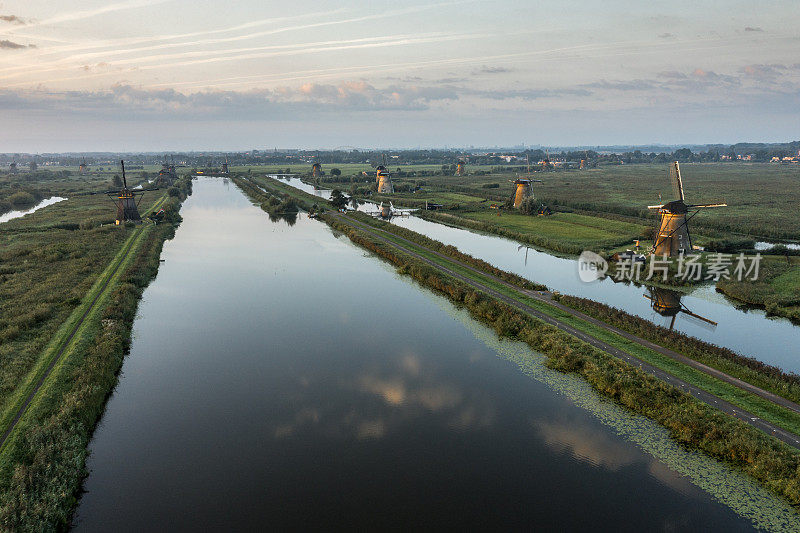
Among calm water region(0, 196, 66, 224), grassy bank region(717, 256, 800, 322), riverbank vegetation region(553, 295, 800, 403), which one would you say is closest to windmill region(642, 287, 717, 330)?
riverbank vegetation region(553, 295, 800, 403)

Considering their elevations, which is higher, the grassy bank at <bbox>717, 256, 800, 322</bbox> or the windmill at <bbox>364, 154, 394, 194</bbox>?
the windmill at <bbox>364, 154, 394, 194</bbox>

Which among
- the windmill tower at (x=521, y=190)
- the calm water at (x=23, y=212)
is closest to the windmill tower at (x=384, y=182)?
the windmill tower at (x=521, y=190)

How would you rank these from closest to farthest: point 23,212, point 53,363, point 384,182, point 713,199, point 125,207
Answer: point 53,363
point 125,207
point 713,199
point 23,212
point 384,182

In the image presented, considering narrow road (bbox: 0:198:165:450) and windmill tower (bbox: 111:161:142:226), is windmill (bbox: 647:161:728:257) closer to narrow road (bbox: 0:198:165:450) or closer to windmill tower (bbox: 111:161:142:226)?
narrow road (bbox: 0:198:165:450)

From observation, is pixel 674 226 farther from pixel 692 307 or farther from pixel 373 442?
pixel 373 442

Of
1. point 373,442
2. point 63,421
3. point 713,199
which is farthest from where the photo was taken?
point 713,199

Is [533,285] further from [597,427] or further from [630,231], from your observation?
[630,231]

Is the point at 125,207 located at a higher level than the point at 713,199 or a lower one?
lower

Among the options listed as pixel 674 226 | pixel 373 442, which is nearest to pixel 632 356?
pixel 373 442
